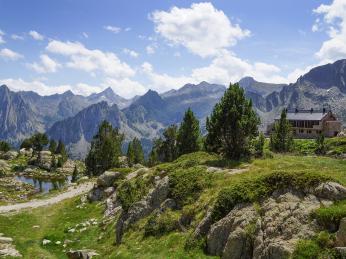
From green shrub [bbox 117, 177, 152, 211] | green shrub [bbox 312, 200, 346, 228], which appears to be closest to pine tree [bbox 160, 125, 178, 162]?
green shrub [bbox 117, 177, 152, 211]

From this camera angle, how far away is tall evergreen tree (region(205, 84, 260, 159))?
1758 inches

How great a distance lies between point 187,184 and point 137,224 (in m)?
5.84

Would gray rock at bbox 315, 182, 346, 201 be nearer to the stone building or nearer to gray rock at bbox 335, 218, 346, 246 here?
gray rock at bbox 335, 218, 346, 246

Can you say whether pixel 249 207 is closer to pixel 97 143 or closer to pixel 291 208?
pixel 291 208

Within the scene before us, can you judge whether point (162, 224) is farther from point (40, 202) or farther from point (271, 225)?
point (40, 202)

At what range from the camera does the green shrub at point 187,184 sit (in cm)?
3256

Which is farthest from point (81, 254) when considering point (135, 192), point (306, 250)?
point (306, 250)

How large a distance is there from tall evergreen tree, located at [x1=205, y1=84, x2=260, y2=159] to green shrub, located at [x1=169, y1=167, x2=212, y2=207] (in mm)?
10941

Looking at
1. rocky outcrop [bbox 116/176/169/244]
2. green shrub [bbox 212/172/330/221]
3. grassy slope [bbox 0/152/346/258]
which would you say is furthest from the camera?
rocky outcrop [bbox 116/176/169/244]

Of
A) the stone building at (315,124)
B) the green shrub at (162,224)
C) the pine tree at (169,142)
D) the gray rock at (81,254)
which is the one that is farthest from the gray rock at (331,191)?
the stone building at (315,124)

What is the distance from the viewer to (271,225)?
2248 centimetres

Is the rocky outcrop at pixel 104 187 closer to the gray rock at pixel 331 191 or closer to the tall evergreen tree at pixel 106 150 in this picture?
the gray rock at pixel 331 191

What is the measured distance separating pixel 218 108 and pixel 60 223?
953 inches

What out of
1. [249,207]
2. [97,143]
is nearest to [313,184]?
[249,207]
